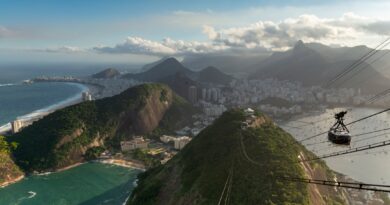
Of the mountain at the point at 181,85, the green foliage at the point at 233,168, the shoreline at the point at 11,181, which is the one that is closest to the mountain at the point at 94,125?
the shoreline at the point at 11,181

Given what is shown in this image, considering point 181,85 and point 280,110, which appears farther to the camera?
point 181,85

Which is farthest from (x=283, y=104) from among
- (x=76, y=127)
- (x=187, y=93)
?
(x=76, y=127)

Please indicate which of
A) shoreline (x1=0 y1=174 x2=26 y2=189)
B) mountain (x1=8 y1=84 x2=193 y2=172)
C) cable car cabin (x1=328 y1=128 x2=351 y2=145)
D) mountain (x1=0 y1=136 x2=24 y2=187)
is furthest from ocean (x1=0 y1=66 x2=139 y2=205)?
cable car cabin (x1=328 y1=128 x2=351 y2=145)

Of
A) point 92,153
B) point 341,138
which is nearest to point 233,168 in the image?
point 341,138

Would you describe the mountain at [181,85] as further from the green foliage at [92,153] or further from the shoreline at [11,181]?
the shoreline at [11,181]

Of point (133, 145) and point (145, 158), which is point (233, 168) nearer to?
point (145, 158)

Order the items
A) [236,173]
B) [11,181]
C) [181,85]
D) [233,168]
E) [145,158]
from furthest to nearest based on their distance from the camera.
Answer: [181,85], [145,158], [11,181], [233,168], [236,173]

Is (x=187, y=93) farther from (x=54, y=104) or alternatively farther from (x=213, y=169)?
(x=213, y=169)
